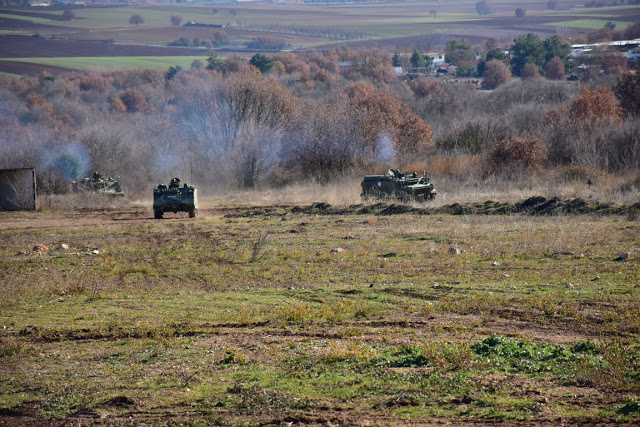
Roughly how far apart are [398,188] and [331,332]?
22.9m

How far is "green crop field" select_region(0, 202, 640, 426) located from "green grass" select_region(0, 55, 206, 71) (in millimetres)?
100019

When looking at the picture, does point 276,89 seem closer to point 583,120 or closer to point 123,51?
point 583,120

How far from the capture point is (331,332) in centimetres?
1149

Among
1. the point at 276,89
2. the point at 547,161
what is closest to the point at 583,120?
the point at 547,161

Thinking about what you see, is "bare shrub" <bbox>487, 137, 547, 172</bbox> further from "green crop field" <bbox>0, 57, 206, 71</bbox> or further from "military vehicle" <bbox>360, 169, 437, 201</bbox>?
"green crop field" <bbox>0, 57, 206, 71</bbox>

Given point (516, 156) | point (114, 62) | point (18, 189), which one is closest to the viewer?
point (18, 189)

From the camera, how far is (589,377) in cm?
885

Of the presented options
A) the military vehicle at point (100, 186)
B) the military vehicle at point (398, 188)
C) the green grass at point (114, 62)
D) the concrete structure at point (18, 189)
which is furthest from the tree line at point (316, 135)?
the green grass at point (114, 62)

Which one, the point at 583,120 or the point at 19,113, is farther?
the point at 19,113

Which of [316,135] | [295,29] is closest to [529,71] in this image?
[316,135]

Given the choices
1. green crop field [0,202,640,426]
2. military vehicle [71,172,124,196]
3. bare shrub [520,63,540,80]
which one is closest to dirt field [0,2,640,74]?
bare shrub [520,63,540,80]

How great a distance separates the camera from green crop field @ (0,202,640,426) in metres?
8.45

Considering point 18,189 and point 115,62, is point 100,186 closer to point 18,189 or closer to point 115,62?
point 18,189

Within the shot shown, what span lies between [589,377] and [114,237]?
1957cm
